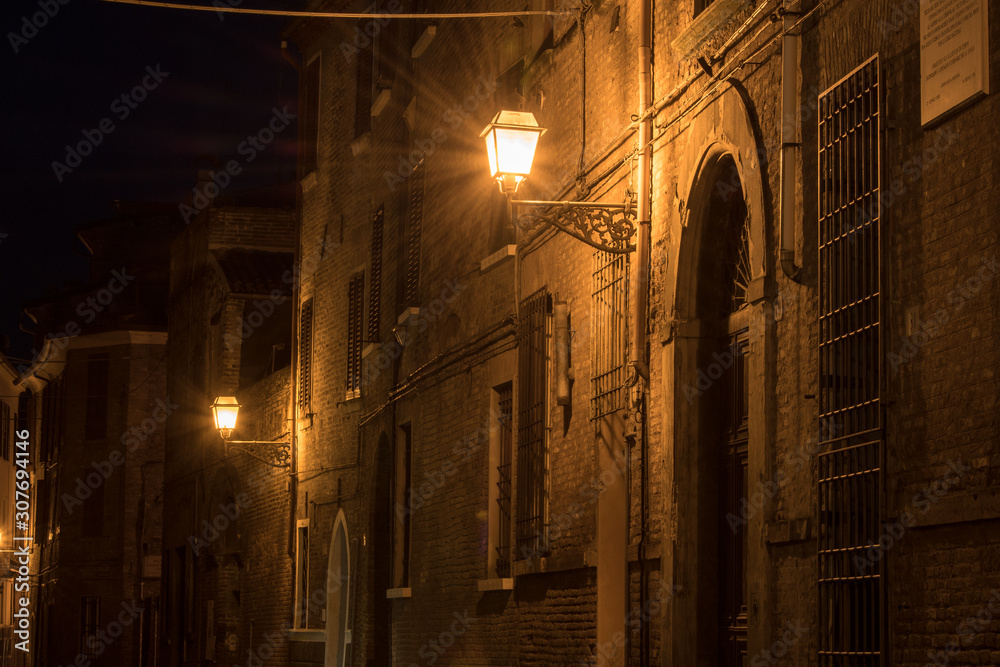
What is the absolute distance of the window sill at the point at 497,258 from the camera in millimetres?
14289

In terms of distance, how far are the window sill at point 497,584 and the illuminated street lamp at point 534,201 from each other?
3.88m

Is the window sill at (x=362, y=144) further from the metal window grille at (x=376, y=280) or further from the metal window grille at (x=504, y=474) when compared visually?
the metal window grille at (x=504, y=474)

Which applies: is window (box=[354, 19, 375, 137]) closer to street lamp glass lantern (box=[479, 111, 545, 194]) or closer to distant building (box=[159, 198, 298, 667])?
→ distant building (box=[159, 198, 298, 667])

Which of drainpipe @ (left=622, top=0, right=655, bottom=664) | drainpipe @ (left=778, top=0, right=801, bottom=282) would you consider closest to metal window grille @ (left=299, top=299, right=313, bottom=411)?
drainpipe @ (left=622, top=0, right=655, bottom=664)

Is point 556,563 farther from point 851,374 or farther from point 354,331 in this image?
point 354,331

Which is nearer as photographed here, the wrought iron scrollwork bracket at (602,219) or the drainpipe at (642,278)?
the drainpipe at (642,278)

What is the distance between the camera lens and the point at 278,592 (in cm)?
2398

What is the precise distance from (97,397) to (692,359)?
3429 centimetres

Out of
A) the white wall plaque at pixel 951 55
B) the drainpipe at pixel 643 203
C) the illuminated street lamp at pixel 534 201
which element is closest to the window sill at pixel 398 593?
the illuminated street lamp at pixel 534 201

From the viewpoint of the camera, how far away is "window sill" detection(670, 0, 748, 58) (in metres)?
9.45

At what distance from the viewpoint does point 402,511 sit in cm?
1823

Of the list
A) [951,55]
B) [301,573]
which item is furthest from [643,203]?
[301,573]

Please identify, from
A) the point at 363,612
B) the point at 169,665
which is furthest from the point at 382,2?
the point at 169,665

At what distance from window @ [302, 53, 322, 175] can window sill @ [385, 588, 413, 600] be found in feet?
30.1
